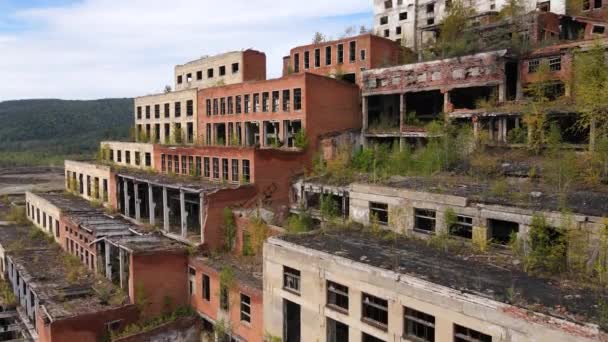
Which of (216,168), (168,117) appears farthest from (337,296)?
(168,117)

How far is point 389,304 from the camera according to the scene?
17.2 m

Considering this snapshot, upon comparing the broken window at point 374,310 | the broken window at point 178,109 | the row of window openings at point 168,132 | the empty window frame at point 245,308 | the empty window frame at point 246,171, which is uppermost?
the broken window at point 178,109

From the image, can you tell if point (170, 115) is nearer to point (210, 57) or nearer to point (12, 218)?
point (210, 57)

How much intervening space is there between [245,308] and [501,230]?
1225cm

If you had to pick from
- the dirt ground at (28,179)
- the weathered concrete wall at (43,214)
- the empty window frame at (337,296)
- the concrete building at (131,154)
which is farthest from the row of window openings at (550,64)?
the dirt ground at (28,179)

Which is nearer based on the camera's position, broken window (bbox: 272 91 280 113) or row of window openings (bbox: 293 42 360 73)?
broken window (bbox: 272 91 280 113)

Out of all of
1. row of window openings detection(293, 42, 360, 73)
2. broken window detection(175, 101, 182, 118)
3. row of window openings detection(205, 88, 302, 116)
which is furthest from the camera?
broken window detection(175, 101, 182, 118)

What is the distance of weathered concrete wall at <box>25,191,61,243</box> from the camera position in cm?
4252

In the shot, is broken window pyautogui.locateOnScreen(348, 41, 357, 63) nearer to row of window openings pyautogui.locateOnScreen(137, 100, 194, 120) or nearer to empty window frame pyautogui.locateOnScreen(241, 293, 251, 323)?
row of window openings pyautogui.locateOnScreen(137, 100, 194, 120)

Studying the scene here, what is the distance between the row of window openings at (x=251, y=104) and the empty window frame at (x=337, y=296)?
18596 millimetres

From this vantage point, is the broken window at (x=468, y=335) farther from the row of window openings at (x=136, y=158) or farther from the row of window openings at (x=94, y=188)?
the row of window openings at (x=94, y=188)

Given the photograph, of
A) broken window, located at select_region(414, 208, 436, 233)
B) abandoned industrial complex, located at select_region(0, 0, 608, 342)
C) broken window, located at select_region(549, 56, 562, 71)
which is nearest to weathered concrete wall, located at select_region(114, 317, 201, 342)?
abandoned industrial complex, located at select_region(0, 0, 608, 342)

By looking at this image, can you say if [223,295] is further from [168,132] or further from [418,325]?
[168,132]

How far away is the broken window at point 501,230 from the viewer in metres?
19.9
